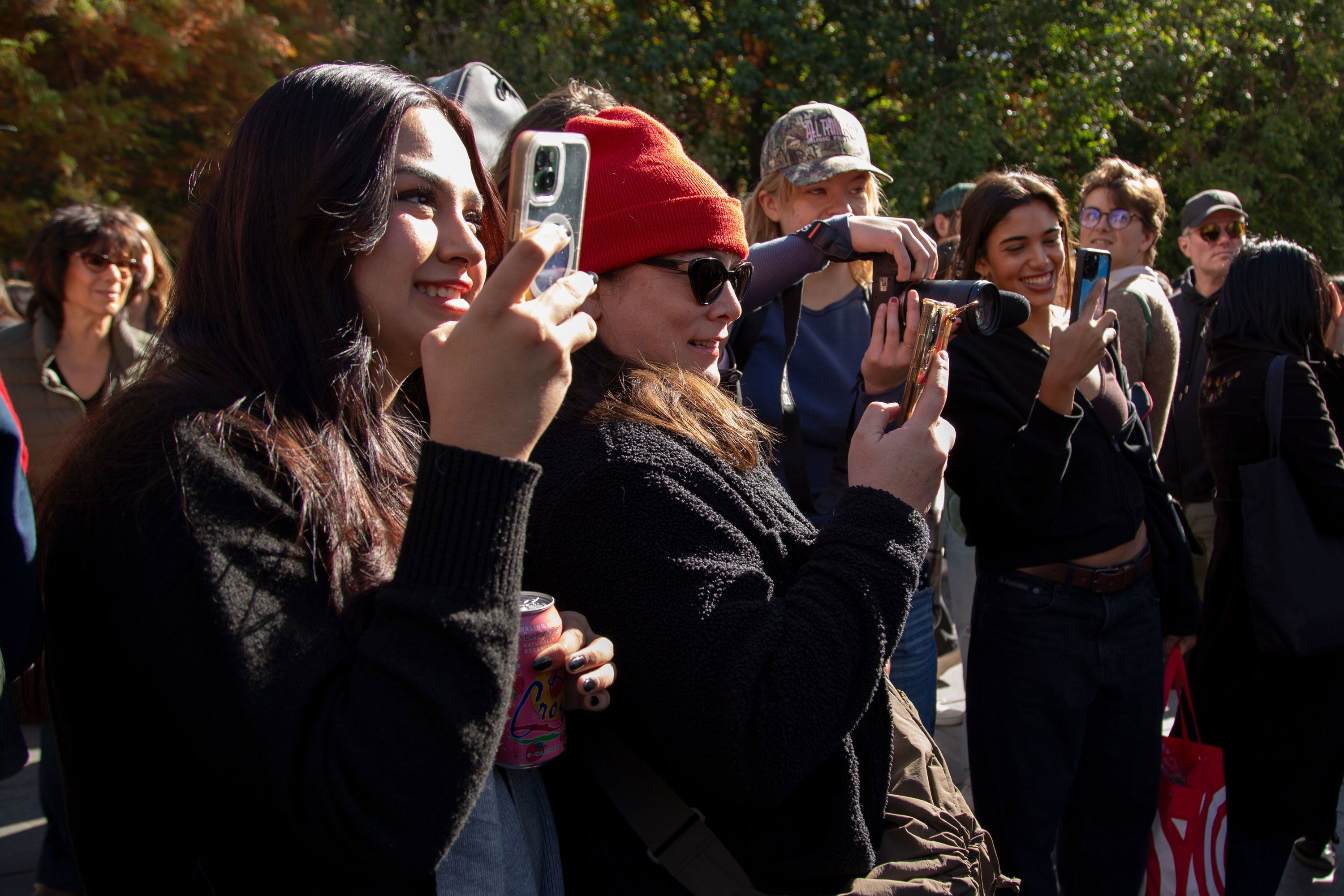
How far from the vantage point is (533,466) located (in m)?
1.12

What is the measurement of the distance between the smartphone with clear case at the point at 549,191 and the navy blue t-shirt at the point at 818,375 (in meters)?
1.33

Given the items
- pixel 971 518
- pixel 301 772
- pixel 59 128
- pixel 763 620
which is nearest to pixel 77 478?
pixel 301 772

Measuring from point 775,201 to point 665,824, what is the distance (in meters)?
2.35

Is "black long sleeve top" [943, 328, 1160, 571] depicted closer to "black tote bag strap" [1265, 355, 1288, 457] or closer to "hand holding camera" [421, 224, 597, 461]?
"black tote bag strap" [1265, 355, 1288, 457]

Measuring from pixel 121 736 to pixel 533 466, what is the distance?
548mm

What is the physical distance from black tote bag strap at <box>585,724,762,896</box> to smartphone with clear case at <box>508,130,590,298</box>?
25.7 inches

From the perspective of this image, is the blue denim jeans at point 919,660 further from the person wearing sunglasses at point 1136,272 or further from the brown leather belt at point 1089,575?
the person wearing sunglasses at point 1136,272

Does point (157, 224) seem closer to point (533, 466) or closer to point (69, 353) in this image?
point (69, 353)

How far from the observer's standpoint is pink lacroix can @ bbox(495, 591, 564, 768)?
124 cm

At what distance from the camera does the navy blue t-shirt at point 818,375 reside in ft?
8.49

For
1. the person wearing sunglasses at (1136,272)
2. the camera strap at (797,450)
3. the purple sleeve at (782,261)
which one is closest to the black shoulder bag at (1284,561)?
the person wearing sunglasses at (1136,272)

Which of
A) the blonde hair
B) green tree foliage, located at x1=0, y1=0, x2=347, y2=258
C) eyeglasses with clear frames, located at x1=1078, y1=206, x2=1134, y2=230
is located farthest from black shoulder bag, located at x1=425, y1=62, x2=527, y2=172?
green tree foliage, located at x1=0, y1=0, x2=347, y2=258

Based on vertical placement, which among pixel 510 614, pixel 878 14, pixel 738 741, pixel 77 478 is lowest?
pixel 738 741

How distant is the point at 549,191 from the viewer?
1140mm
